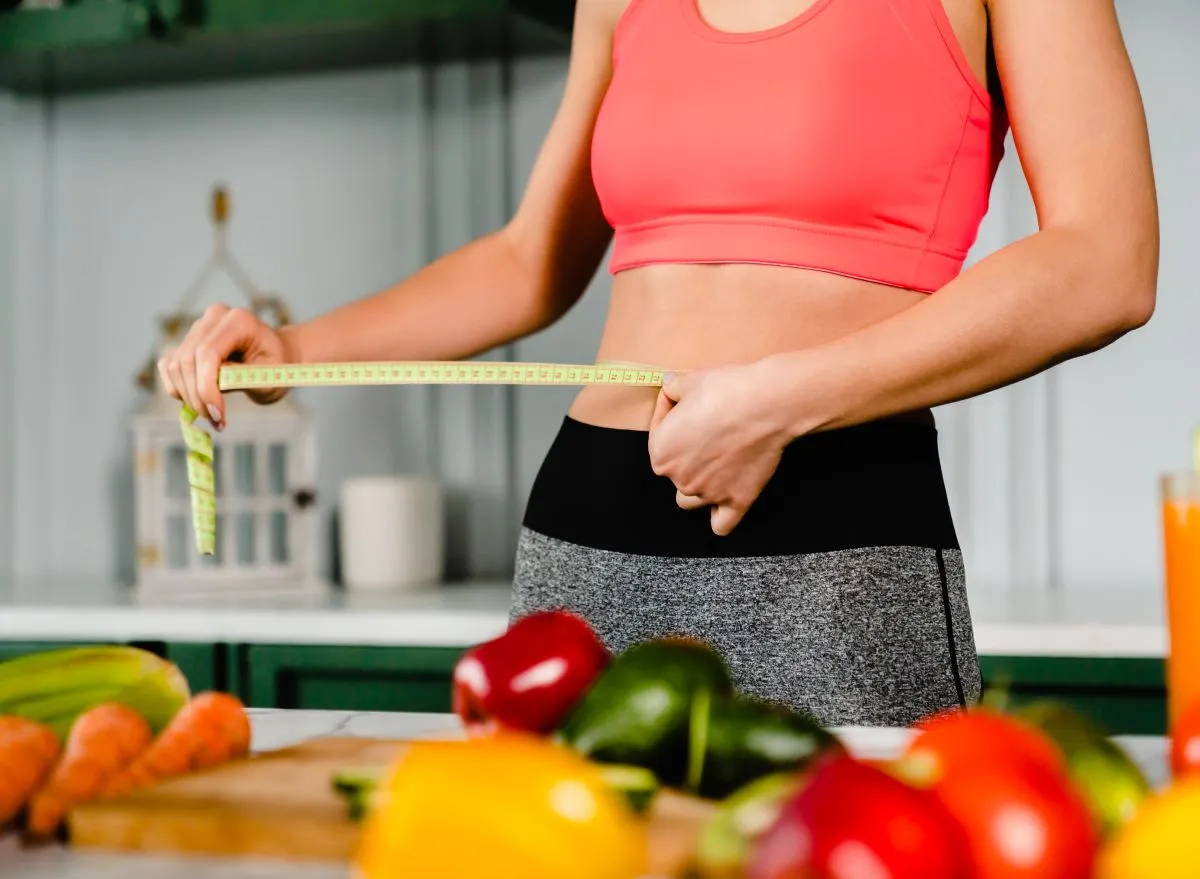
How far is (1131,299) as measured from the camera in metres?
0.99

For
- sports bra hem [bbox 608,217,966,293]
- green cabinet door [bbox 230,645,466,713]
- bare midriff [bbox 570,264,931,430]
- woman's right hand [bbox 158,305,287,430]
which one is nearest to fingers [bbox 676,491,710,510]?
bare midriff [bbox 570,264,931,430]

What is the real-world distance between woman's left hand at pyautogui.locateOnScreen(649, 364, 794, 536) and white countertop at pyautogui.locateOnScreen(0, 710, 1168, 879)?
0.23 metres

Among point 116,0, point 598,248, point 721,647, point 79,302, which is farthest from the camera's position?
point 79,302

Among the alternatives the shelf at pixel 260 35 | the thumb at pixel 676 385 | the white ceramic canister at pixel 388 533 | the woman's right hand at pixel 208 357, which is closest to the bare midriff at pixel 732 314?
the thumb at pixel 676 385

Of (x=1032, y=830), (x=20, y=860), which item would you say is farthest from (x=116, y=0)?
(x=1032, y=830)

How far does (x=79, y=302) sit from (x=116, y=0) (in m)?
0.77

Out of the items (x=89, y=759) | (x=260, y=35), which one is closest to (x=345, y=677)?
(x=260, y=35)

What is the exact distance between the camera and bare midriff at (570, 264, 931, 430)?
1098mm

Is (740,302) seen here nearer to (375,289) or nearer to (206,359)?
(206,359)

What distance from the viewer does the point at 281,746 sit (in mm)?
795

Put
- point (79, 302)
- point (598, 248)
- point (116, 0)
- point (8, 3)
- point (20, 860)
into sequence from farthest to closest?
point (79, 302) → point (8, 3) → point (116, 0) → point (598, 248) → point (20, 860)

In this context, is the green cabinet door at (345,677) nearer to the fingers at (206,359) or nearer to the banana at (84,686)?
the fingers at (206,359)

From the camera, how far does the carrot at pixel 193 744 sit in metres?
0.68

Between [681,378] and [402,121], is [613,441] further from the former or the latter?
[402,121]
